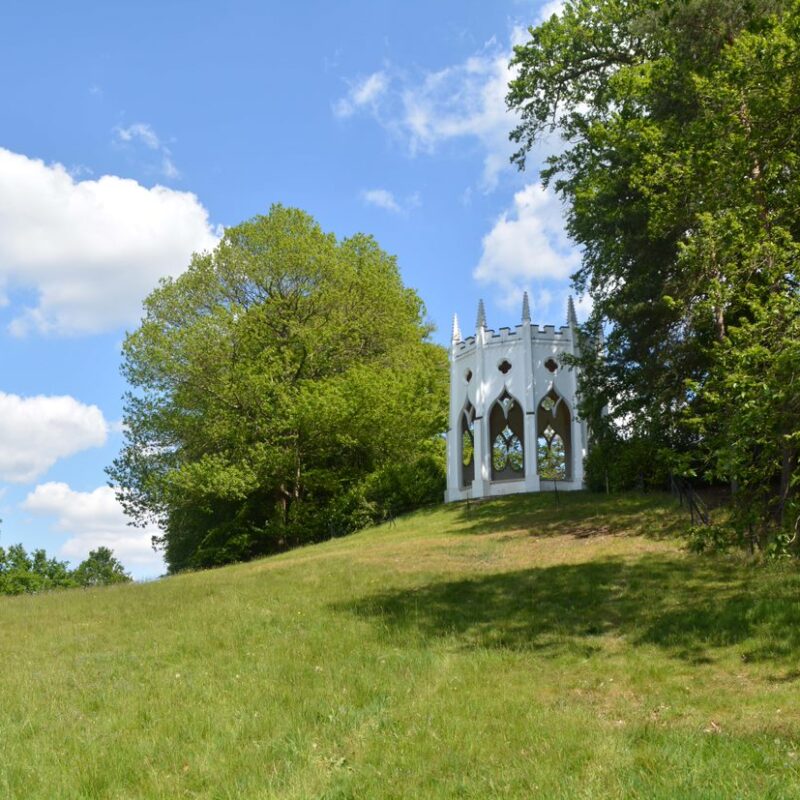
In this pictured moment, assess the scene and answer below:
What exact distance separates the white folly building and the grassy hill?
55.2 feet

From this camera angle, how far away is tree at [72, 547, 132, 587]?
8620 centimetres

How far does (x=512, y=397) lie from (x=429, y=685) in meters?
28.2

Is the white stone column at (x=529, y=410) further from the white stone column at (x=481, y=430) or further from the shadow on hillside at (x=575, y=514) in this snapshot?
the white stone column at (x=481, y=430)

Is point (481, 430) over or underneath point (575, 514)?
over

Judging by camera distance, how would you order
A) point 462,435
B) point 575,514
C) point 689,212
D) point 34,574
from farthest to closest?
1. point 34,574
2. point 462,435
3. point 575,514
4. point 689,212

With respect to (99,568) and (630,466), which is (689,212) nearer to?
(630,466)

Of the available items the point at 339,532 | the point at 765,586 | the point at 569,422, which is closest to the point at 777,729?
the point at 765,586

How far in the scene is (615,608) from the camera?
43.4 ft

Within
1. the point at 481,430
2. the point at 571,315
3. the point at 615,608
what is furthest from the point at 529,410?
the point at 615,608

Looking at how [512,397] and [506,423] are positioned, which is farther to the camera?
[506,423]

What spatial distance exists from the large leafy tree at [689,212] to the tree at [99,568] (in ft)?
237

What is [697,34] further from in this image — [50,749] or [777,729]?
[50,749]

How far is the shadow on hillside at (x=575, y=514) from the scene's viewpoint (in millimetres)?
21766

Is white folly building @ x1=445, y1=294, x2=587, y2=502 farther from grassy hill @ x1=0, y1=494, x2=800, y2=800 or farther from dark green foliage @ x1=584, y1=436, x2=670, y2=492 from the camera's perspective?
grassy hill @ x1=0, y1=494, x2=800, y2=800
